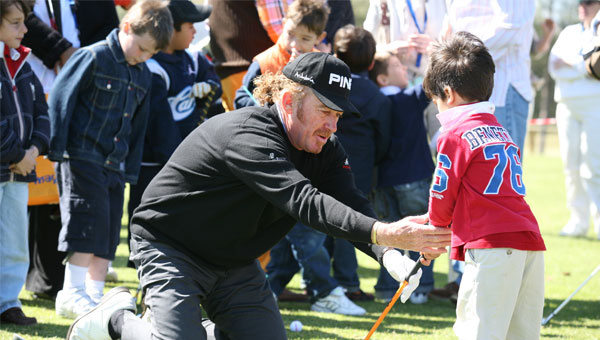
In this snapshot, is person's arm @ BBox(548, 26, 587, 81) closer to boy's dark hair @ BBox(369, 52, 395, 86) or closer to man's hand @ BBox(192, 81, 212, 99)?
boy's dark hair @ BBox(369, 52, 395, 86)

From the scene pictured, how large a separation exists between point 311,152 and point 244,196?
1.29 ft

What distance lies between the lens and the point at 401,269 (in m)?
3.78

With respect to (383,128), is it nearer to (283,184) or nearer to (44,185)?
(44,185)

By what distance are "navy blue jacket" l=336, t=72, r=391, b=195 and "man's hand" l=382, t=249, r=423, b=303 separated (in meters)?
2.34

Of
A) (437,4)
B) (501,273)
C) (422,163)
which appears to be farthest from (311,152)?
(437,4)

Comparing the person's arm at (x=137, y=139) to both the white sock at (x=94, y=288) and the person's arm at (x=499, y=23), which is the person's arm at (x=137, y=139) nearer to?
the white sock at (x=94, y=288)

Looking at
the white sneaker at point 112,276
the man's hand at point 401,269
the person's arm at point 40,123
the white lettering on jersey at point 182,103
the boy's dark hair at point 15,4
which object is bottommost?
the white sneaker at point 112,276

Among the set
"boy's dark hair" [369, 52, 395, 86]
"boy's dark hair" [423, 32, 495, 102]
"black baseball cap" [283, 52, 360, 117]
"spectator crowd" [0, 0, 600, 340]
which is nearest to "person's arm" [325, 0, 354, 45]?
"spectator crowd" [0, 0, 600, 340]

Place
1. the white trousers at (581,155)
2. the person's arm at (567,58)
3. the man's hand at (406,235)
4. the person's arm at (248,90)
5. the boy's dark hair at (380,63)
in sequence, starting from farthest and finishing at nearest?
the white trousers at (581,155)
the person's arm at (567,58)
the boy's dark hair at (380,63)
the person's arm at (248,90)
the man's hand at (406,235)

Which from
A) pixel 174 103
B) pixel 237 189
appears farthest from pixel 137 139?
pixel 237 189

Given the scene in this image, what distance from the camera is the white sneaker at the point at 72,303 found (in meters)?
5.29

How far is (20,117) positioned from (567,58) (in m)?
5.89

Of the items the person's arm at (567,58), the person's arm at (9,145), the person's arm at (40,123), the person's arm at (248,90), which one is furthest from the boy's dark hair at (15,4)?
the person's arm at (567,58)

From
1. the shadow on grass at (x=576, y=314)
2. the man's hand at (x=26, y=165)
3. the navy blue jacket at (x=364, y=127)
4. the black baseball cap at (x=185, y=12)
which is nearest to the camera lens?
the man's hand at (x=26, y=165)
